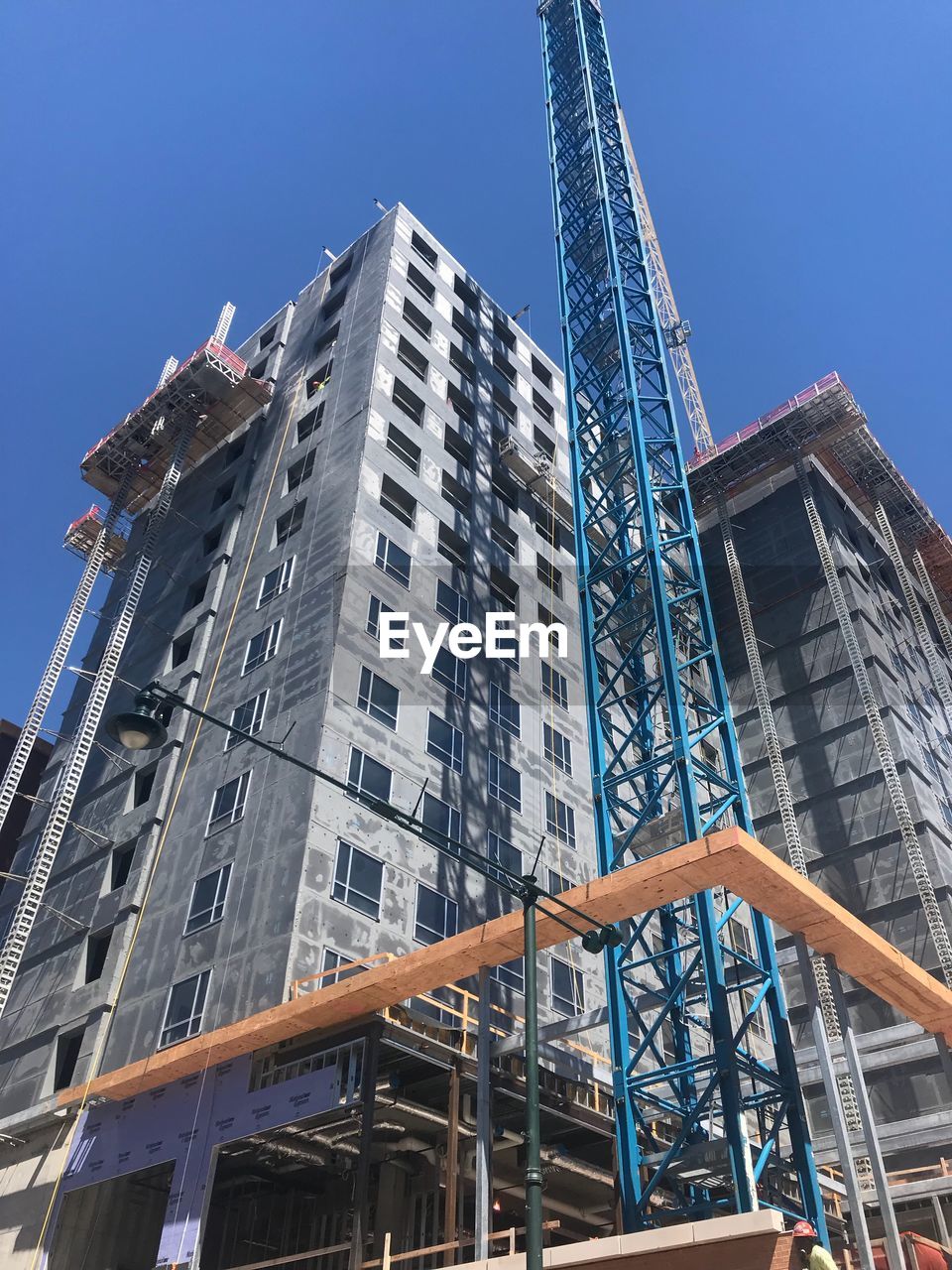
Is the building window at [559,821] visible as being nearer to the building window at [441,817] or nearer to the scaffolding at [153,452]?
the building window at [441,817]

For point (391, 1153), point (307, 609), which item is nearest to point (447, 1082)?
point (391, 1153)

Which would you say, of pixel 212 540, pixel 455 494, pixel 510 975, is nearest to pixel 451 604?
pixel 455 494

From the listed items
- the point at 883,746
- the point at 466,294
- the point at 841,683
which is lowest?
the point at 883,746

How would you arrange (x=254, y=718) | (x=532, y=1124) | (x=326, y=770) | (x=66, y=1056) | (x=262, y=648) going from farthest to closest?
(x=262, y=648) < (x=254, y=718) < (x=66, y=1056) < (x=326, y=770) < (x=532, y=1124)

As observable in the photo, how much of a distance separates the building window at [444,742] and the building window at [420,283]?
1005 inches

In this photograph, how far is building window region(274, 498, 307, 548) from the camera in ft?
144

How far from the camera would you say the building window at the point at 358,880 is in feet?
104

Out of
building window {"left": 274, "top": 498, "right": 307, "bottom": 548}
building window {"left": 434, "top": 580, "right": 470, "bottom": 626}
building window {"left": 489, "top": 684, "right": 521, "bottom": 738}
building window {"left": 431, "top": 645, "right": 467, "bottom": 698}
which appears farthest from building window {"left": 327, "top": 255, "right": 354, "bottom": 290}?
building window {"left": 489, "top": 684, "right": 521, "bottom": 738}

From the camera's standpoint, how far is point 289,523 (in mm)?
44531

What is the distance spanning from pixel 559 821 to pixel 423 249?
31989 mm

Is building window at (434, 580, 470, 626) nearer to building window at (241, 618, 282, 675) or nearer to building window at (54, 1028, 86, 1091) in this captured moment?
building window at (241, 618, 282, 675)

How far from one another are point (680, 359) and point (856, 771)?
167ft

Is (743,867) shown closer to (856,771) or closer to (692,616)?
(856,771)

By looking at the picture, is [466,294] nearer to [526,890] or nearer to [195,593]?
[195,593]
